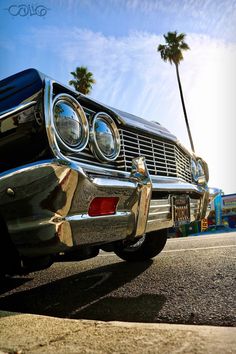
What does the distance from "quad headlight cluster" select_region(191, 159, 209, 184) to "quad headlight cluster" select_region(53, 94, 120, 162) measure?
5.12 ft

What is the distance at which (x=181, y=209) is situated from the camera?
10.1 ft

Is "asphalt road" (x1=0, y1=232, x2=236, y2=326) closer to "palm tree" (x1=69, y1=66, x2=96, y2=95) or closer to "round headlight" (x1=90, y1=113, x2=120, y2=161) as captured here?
"round headlight" (x1=90, y1=113, x2=120, y2=161)

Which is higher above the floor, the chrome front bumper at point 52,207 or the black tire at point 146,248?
the chrome front bumper at point 52,207

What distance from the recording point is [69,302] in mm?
2385

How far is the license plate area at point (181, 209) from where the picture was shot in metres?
2.96

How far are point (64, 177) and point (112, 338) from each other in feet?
2.55

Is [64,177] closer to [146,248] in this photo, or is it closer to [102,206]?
[102,206]

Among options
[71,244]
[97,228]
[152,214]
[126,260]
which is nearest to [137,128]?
[152,214]

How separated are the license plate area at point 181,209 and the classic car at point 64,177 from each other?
0.15 meters

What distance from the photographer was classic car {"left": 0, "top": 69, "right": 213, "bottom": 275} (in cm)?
178

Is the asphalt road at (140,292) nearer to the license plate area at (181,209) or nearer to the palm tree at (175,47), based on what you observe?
the license plate area at (181,209)

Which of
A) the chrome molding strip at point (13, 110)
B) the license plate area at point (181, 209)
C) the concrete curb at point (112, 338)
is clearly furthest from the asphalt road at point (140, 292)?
the chrome molding strip at point (13, 110)

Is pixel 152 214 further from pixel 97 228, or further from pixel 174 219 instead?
pixel 97 228

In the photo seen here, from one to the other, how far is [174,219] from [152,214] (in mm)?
431
